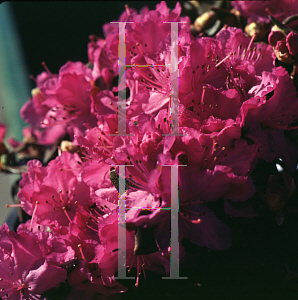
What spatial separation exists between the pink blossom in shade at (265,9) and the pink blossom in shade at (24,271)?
0.69 metres

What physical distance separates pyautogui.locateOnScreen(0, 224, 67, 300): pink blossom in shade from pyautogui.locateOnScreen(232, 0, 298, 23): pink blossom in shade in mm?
693

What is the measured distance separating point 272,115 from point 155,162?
234 mm

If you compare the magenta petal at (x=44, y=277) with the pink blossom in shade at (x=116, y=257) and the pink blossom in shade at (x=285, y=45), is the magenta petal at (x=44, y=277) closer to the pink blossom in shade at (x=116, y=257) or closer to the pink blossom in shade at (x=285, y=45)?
the pink blossom in shade at (x=116, y=257)

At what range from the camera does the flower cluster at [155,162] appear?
0.55 m

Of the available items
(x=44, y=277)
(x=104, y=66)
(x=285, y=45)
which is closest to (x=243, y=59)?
(x=285, y=45)

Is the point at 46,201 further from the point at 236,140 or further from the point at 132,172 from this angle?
the point at 236,140

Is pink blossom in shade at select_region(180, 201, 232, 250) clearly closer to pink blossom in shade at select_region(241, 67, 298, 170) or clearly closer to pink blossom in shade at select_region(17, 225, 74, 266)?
pink blossom in shade at select_region(241, 67, 298, 170)

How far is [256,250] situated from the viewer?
2.16 ft

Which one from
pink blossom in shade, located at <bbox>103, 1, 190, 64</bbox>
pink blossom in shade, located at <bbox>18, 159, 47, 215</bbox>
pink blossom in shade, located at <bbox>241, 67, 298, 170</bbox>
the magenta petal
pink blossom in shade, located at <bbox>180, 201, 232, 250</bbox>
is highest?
pink blossom in shade, located at <bbox>103, 1, 190, 64</bbox>

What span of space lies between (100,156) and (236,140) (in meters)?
0.25

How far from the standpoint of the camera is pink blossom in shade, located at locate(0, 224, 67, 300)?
62cm

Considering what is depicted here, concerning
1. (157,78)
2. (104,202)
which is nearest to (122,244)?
(104,202)
